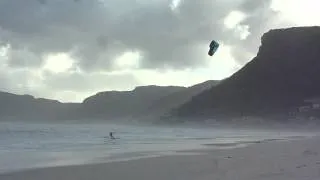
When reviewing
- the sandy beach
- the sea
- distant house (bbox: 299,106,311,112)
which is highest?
distant house (bbox: 299,106,311,112)

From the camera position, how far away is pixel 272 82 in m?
167

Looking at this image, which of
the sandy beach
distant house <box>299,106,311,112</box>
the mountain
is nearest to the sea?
the sandy beach

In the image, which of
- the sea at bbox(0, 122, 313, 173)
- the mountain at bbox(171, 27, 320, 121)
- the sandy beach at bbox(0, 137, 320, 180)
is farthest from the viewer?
the mountain at bbox(171, 27, 320, 121)

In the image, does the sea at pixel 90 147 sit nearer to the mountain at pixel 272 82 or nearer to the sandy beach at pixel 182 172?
the sandy beach at pixel 182 172

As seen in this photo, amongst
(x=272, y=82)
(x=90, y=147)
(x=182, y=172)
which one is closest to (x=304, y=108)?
(x=272, y=82)

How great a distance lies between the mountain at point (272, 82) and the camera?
157 metres

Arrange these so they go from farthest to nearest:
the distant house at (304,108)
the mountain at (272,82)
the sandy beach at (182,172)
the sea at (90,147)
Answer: the mountain at (272,82), the distant house at (304,108), the sea at (90,147), the sandy beach at (182,172)

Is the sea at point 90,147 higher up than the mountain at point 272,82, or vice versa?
the mountain at point 272,82

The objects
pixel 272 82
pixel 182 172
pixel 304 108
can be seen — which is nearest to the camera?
pixel 182 172

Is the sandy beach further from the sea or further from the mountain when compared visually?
the mountain

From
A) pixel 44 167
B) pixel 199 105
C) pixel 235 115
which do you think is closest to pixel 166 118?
pixel 199 105

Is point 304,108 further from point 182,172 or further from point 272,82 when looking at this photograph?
point 182,172

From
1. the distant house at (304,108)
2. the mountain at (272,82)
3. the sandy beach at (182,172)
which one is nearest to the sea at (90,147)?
the sandy beach at (182,172)

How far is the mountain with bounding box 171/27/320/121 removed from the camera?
515ft
